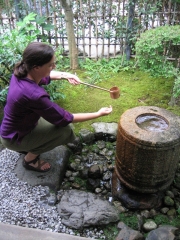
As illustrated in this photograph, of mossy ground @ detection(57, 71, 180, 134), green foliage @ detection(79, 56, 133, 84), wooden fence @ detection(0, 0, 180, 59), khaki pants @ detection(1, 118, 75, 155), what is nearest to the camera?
khaki pants @ detection(1, 118, 75, 155)

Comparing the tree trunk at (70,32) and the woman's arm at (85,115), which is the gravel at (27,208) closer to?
the woman's arm at (85,115)

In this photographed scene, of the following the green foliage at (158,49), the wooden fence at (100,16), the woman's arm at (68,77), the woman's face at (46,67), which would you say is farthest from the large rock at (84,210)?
the wooden fence at (100,16)

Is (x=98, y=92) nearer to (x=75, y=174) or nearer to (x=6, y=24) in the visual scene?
(x=75, y=174)

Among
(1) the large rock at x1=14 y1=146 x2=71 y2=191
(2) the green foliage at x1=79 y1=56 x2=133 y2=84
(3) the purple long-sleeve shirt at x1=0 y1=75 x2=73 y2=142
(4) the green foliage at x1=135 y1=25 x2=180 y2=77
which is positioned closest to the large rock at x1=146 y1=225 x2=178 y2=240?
(1) the large rock at x1=14 y1=146 x2=71 y2=191

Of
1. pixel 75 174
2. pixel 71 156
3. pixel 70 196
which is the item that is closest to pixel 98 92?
pixel 71 156

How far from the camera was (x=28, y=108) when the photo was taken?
7.73 ft

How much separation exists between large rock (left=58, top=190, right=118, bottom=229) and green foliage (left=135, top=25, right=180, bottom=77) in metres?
2.24

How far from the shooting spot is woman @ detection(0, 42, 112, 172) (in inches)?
87.0

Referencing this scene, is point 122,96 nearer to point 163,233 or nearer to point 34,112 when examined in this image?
point 34,112

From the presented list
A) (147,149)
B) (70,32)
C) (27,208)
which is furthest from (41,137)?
(70,32)

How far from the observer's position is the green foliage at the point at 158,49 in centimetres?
375

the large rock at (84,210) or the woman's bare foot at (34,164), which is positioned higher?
the woman's bare foot at (34,164)

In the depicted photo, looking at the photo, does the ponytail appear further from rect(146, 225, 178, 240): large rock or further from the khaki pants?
rect(146, 225, 178, 240): large rock

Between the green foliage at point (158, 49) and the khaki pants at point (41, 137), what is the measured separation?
193 centimetres
